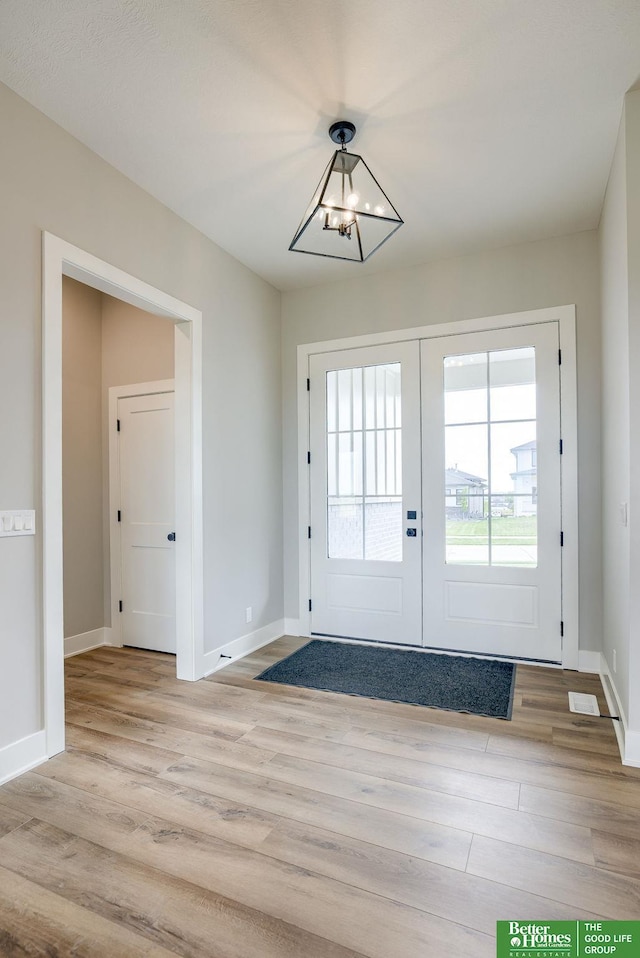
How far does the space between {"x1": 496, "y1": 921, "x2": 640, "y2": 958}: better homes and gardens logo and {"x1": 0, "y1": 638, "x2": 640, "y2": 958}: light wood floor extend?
0.03 meters

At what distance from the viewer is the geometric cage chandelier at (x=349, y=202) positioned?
2482mm

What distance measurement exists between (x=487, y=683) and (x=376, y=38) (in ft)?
11.1

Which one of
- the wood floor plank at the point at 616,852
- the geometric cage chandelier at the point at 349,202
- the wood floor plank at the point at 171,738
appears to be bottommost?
the wood floor plank at the point at 171,738

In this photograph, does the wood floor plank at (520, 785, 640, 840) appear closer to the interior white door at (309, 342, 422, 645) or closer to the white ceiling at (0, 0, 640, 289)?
the interior white door at (309, 342, 422, 645)

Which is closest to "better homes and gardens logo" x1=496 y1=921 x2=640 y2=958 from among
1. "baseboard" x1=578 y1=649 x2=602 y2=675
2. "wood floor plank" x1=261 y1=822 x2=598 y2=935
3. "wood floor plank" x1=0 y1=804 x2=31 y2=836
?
"wood floor plank" x1=261 y1=822 x2=598 y2=935

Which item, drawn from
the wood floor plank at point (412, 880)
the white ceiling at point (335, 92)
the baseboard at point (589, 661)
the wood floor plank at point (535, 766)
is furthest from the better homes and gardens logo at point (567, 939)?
the white ceiling at point (335, 92)

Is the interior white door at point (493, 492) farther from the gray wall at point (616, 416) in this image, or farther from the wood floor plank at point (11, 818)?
the wood floor plank at point (11, 818)

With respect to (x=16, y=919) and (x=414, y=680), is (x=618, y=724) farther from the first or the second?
(x=16, y=919)

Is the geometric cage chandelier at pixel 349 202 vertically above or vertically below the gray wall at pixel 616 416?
above

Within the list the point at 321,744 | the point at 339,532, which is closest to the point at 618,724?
the point at 321,744

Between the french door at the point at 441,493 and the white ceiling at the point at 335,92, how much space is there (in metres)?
1.08

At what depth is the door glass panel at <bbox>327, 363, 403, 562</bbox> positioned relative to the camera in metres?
4.09

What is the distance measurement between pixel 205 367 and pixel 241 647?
2071mm

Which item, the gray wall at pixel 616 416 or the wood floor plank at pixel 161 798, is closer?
the wood floor plank at pixel 161 798
